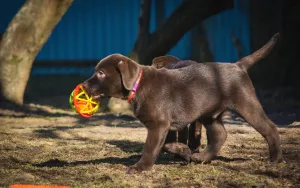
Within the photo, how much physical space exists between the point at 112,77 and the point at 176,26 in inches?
230

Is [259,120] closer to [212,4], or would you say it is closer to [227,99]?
[227,99]

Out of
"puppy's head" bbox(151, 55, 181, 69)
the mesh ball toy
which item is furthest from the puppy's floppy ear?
"puppy's head" bbox(151, 55, 181, 69)

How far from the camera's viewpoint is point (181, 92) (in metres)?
5.40

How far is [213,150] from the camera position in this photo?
5.63 m

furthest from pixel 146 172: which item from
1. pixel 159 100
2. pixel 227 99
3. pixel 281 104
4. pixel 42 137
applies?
pixel 281 104

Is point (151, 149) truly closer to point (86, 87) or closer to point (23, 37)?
point (86, 87)

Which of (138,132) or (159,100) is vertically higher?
(159,100)

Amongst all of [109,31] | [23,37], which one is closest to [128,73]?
[23,37]

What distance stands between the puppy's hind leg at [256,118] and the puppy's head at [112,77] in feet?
3.62

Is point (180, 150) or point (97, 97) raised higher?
point (97, 97)

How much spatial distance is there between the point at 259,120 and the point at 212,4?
5762 millimetres

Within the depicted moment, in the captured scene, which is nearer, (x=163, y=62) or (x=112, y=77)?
(x=112, y=77)

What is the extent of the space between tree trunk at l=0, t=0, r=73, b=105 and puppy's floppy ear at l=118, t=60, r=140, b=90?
608cm

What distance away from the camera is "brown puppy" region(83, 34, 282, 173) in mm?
5207
